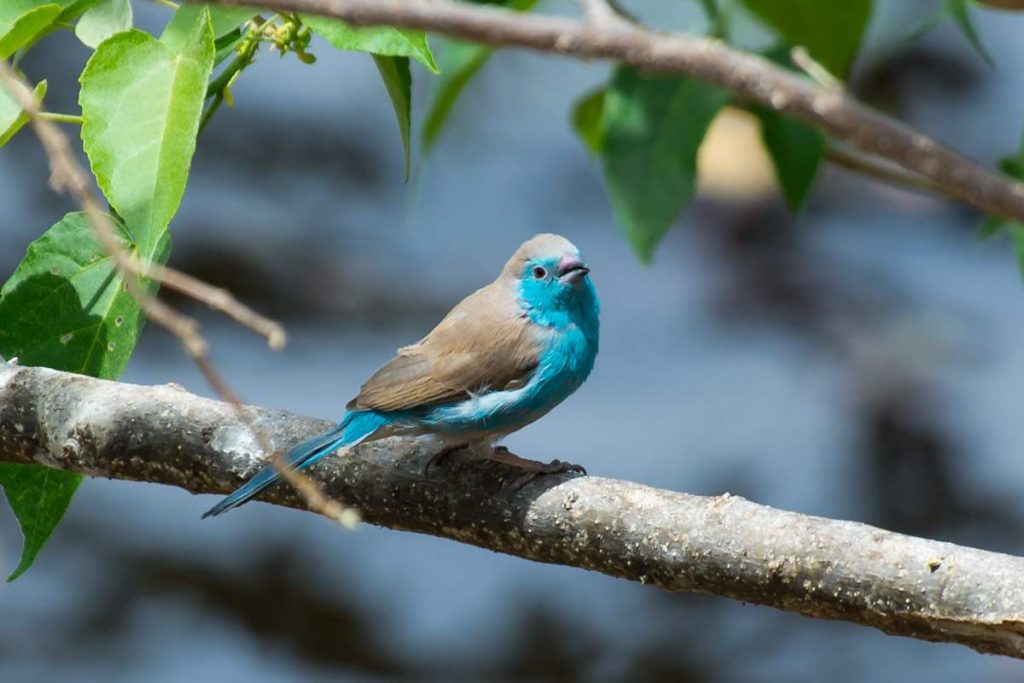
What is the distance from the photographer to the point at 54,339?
7.24ft

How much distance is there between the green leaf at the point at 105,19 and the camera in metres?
2.03

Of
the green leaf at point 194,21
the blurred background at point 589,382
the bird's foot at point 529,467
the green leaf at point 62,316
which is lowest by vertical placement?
the blurred background at point 589,382

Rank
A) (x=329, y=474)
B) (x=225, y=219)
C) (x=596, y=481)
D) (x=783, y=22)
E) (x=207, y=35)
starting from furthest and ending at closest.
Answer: (x=225, y=219) < (x=783, y=22) < (x=329, y=474) < (x=596, y=481) < (x=207, y=35)

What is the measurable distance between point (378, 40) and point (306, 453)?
0.74 m

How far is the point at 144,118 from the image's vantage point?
73.6 inches

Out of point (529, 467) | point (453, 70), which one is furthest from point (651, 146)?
point (529, 467)

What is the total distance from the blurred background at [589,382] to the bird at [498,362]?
1.61 m

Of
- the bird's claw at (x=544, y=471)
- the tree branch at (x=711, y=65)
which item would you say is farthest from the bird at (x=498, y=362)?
the tree branch at (x=711, y=65)

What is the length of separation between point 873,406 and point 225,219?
9.08ft

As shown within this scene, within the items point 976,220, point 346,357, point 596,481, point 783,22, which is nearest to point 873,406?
point 976,220

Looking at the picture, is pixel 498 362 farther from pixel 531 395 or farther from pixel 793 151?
pixel 793 151

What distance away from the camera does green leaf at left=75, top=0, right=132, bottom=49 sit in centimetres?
203

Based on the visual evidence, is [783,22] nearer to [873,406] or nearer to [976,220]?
[873,406]

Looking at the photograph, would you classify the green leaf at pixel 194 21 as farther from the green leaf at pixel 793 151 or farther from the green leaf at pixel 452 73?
the green leaf at pixel 793 151
